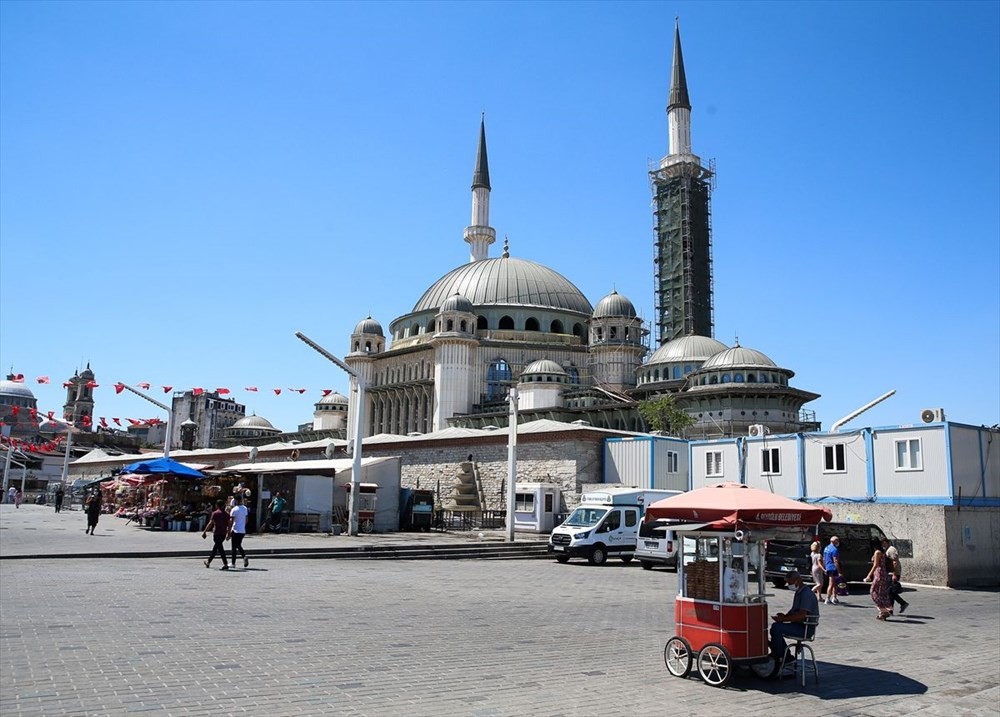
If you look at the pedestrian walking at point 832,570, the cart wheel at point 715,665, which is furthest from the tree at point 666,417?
the cart wheel at point 715,665

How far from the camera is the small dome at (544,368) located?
216ft

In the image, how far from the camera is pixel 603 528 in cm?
2392

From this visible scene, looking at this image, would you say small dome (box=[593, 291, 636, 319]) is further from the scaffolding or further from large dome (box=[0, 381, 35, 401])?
large dome (box=[0, 381, 35, 401])

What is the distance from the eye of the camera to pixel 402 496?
3109 centimetres

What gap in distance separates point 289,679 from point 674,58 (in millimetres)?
87932

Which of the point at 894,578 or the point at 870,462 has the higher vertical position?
the point at 870,462

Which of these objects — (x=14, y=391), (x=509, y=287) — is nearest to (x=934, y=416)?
(x=509, y=287)

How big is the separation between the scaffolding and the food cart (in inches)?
2729

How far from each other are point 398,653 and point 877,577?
371 inches

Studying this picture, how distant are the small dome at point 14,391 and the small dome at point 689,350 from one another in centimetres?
10507

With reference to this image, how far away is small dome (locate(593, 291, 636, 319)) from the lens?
72375 millimetres

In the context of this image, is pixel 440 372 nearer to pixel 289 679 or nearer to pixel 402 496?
pixel 402 496

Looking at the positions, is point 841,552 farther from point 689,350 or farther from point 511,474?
point 689,350

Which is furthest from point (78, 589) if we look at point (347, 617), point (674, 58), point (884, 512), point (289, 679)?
point (674, 58)
